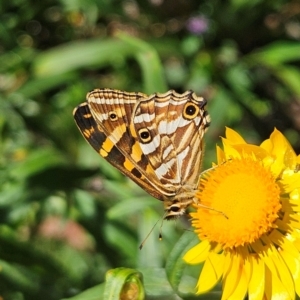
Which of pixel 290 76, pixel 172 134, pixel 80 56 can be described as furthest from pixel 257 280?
pixel 80 56

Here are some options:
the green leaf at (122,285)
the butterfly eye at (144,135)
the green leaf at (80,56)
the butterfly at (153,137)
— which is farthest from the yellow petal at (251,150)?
the green leaf at (80,56)

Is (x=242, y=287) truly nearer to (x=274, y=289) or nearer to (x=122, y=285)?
(x=274, y=289)

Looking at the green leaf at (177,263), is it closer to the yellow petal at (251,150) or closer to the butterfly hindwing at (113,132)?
the butterfly hindwing at (113,132)

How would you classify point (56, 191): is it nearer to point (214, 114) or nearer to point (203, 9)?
point (214, 114)

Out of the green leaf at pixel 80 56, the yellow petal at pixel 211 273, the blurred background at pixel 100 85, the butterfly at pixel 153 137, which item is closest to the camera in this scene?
the yellow petal at pixel 211 273

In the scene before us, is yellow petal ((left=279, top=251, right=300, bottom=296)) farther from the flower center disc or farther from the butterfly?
the butterfly
